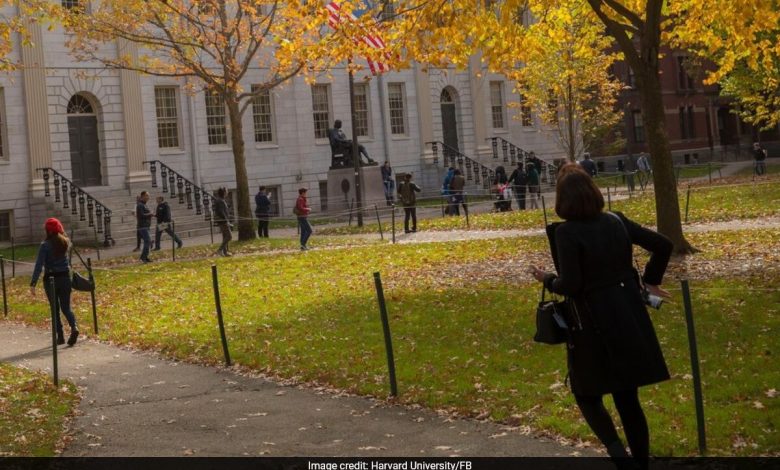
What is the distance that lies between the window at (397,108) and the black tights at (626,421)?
44.6 meters

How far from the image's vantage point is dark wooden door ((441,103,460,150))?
54938mm

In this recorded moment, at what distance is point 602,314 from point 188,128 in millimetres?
37779

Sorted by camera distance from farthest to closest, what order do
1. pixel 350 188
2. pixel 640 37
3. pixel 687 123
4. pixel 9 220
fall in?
pixel 687 123 < pixel 350 188 < pixel 9 220 < pixel 640 37

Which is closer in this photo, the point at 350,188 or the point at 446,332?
the point at 446,332

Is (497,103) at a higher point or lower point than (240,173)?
higher

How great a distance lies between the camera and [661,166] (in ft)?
67.6

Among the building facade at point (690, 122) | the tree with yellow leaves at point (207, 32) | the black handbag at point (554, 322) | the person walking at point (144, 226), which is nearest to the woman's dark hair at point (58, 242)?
the black handbag at point (554, 322)

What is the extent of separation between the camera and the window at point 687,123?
77.6m

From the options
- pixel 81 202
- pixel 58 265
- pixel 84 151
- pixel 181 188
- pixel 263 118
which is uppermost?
pixel 263 118

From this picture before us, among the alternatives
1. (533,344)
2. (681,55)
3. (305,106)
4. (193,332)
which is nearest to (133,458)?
(533,344)

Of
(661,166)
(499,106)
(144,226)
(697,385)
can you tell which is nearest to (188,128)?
(144,226)

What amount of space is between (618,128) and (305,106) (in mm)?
28201

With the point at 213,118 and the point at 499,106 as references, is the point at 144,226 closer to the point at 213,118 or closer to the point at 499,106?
the point at 213,118

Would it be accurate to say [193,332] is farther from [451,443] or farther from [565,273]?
[565,273]
